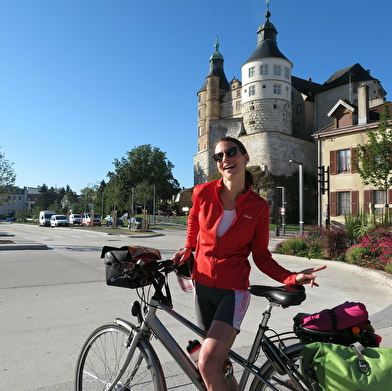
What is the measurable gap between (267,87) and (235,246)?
61.7m

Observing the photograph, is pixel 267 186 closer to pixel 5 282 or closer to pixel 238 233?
pixel 5 282

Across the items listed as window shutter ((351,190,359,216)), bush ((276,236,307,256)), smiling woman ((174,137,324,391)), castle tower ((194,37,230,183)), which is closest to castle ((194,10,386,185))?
castle tower ((194,37,230,183))

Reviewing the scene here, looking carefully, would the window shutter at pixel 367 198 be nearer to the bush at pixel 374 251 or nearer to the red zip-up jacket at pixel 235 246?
the bush at pixel 374 251

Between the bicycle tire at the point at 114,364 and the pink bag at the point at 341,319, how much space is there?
911 mm

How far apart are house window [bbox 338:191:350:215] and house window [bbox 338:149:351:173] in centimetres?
185

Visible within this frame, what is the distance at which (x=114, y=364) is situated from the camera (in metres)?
2.42

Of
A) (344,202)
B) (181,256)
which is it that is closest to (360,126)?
(344,202)

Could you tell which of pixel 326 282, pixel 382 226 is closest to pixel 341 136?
pixel 382 226

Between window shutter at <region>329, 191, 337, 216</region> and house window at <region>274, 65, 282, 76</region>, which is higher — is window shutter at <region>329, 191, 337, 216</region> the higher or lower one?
the lower one

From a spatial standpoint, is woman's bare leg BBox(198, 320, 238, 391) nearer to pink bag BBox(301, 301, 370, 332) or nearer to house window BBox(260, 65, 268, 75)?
pink bag BBox(301, 301, 370, 332)

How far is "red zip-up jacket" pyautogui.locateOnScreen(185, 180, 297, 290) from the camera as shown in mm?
2252

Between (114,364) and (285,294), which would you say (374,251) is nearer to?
(285,294)

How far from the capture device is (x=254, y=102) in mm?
61469

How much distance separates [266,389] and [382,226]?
38.8ft
